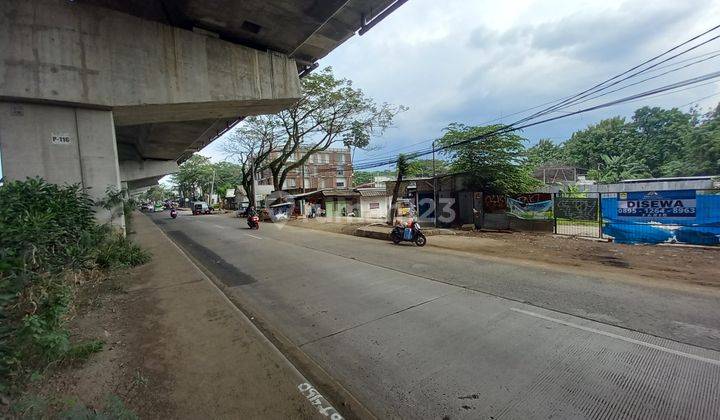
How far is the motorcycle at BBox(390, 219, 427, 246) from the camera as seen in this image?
1237 cm

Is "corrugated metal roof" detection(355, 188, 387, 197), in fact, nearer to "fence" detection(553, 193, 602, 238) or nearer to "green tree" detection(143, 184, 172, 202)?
"fence" detection(553, 193, 602, 238)

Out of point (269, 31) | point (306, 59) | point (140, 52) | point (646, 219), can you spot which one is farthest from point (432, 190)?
point (140, 52)

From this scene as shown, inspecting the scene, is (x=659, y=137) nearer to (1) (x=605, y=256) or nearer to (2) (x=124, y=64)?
(1) (x=605, y=256)

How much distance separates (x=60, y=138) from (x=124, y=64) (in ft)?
7.04

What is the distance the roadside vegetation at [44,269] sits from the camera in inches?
111

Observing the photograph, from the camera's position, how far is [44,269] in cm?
429

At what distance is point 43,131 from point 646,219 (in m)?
17.2

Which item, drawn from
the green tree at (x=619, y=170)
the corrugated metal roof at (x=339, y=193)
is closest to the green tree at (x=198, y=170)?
the corrugated metal roof at (x=339, y=193)

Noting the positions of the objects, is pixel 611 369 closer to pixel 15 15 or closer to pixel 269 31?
pixel 269 31

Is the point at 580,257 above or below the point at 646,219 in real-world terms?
below

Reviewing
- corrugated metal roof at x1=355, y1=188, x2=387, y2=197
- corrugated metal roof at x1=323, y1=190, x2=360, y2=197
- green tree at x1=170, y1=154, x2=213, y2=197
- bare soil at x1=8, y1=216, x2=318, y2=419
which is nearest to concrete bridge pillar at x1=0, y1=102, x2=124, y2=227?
bare soil at x1=8, y1=216, x2=318, y2=419

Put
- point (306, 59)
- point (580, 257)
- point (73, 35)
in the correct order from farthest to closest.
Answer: point (306, 59) → point (580, 257) → point (73, 35)

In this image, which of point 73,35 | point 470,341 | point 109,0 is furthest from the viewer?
point 109,0

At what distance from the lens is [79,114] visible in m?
7.07
